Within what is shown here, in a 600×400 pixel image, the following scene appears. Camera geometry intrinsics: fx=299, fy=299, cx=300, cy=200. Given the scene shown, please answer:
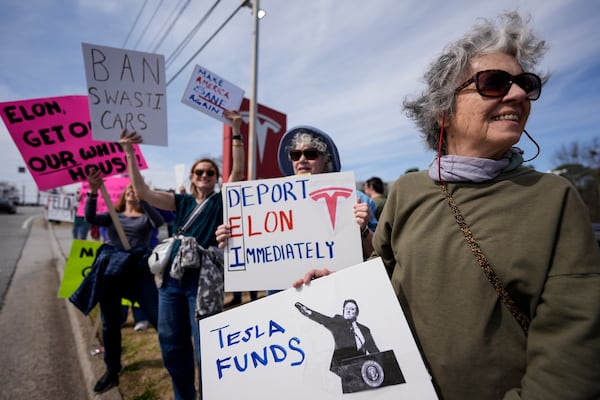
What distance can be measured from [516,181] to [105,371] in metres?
3.59

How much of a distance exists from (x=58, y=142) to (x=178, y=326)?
6.44 feet

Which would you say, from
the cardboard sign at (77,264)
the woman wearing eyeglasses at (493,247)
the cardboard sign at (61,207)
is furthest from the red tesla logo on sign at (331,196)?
the cardboard sign at (61,207)

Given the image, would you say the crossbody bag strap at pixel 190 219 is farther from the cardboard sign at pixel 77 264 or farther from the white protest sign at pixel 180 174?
the white protest sign at pixel 180 174

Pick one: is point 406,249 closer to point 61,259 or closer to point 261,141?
point 261,141

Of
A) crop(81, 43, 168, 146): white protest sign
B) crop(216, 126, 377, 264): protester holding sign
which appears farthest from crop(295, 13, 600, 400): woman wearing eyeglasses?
crop(81, 43, 168, 146): white protest sign

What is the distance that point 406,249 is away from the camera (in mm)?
1014

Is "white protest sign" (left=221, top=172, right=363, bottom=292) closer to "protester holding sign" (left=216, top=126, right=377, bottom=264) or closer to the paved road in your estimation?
"protester holding sign" (left=216, top=126, right=377, bottom=264)

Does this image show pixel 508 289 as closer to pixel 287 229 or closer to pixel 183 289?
pixel 287 229

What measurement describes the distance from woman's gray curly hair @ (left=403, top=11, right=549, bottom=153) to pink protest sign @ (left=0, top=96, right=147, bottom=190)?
261 centimetres

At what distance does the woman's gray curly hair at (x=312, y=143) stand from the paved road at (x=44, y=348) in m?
2.54

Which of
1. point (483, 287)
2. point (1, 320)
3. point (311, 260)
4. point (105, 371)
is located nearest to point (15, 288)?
point (1, 320)

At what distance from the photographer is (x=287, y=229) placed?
5.08ft

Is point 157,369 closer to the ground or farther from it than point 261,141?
closer to the ground

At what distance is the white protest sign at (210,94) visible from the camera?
2.91 meters
